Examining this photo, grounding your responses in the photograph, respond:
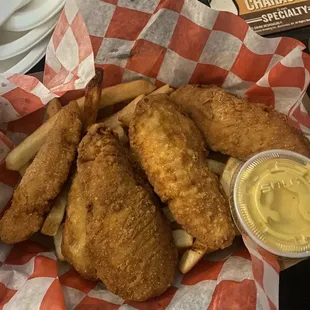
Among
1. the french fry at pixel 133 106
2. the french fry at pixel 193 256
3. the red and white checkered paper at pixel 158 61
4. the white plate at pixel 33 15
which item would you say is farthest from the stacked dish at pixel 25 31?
the french fry at pixel 193 256

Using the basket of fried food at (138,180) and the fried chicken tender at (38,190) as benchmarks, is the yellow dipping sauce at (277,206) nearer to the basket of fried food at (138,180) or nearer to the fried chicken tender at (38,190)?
the basket of fried food at (138,180)

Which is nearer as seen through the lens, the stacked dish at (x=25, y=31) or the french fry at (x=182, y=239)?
the french fry at (x=182, y=239)

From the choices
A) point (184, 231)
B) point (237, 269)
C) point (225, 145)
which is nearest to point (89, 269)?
point (184, 231)

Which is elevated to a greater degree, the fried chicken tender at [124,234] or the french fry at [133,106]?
the french fry at [133,106]

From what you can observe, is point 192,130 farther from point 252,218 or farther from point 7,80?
point 7,80

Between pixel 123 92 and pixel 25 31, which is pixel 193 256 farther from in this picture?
pixel 25 31

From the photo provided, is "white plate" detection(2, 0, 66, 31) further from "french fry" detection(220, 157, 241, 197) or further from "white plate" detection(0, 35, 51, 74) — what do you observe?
"french fry" detection(220, 157, 241, 197)

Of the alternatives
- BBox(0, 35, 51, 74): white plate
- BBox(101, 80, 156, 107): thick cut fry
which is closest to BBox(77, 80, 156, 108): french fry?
BBox(101, 80, 156, 107): thick cut fry
